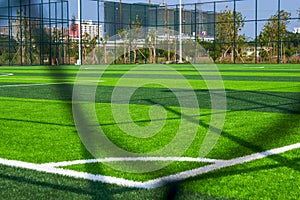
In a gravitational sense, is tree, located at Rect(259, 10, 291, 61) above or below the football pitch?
above

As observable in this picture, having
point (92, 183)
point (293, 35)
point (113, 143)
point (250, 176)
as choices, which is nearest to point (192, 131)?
point (113, 143)

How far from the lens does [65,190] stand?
2.87 metres

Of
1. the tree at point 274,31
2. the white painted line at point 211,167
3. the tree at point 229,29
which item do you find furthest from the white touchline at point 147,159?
the tree at point 229,29

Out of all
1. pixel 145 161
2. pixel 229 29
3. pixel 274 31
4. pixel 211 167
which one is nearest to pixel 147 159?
pixel 145 161

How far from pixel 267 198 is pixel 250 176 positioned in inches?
20.2

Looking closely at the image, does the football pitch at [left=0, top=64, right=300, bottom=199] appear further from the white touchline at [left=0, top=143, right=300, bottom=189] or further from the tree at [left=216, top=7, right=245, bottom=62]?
the tree at [left=216, top=7, right=245, bottom=62]

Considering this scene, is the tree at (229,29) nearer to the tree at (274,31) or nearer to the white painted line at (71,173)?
the tree at (274,31)

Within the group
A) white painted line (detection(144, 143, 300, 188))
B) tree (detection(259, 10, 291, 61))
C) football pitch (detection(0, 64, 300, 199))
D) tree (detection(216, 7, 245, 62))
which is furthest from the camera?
tree (detection(216, 7, 245, 62))

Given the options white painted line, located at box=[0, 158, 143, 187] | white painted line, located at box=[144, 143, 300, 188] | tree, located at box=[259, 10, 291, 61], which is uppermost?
tree, located at box=[259, 10, 291, 61]

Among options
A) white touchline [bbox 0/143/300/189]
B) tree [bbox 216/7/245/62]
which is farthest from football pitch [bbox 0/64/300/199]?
tree [bbox 216/7/245/62]

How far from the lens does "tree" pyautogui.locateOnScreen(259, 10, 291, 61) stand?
37.8m

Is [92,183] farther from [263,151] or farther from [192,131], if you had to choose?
[192,131]

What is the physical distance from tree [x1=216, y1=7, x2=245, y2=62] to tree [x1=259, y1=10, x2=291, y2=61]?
7.06 feet

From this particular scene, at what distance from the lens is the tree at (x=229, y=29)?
40.4m
